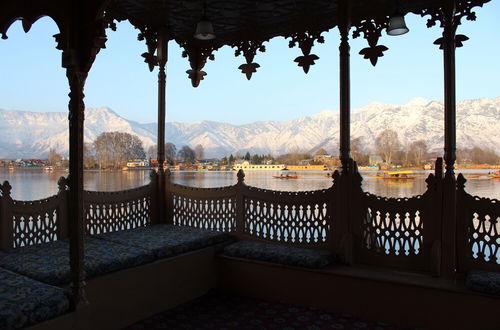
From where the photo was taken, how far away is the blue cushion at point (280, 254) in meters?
3.94

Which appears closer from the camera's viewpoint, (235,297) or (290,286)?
(290,286)

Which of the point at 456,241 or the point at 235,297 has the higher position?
the point at 456,241

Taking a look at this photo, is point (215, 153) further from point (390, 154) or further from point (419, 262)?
point (419, 262)

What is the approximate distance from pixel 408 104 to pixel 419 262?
2.28 meters

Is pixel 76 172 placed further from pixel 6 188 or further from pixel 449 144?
pixel 449 144

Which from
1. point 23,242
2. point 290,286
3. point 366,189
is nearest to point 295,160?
point 366,189

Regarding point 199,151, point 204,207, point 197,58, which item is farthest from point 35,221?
point 197,58

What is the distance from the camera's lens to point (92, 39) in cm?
258

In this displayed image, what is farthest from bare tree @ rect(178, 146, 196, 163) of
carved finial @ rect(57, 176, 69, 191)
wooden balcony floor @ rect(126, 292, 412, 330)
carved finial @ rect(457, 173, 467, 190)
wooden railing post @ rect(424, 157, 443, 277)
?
carved finial @ rect(457, 173, 467, 190)

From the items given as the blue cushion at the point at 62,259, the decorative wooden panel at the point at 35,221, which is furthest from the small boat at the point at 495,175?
the decorative wooden panel at the point at 35,221

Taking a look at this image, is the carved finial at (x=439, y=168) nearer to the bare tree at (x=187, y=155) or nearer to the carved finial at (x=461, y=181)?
the carved finial at (x=461, y=181)

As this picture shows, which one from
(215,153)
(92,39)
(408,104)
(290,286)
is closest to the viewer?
(92,39)

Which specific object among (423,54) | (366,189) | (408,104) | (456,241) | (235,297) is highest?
(423,54)

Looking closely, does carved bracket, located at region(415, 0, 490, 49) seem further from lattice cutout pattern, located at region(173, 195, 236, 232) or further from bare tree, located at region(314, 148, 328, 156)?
lattice cutout pattern, located at region(173, 195, 236, 232)
